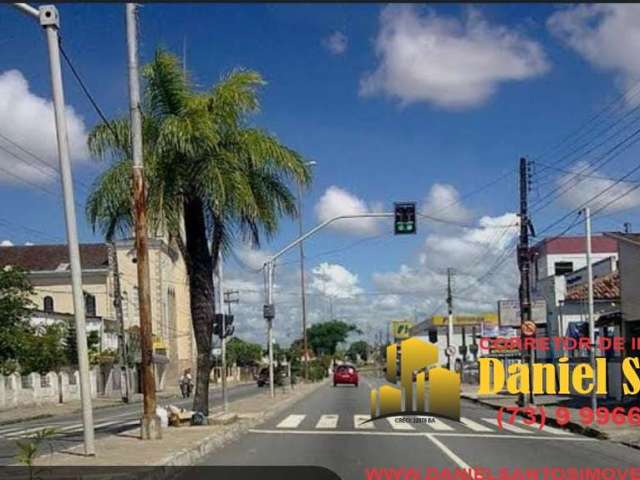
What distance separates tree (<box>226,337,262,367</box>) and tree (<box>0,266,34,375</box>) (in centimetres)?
9207

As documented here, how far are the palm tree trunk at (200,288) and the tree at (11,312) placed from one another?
48.4ft

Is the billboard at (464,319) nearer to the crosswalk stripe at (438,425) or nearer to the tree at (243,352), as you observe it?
the tree at (243,352)

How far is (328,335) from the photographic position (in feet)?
522

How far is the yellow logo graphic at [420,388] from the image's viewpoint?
27750 millimetres

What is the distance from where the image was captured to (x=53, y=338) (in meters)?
46.2

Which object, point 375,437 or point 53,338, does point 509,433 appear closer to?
point 375,437

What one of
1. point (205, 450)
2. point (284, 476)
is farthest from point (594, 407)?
point (284, 476)

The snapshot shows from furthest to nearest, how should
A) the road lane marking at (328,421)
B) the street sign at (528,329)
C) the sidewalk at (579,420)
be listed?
the street sign at (528,329)
the road lane marking at (328,421)
the sidewalk at (579,420)

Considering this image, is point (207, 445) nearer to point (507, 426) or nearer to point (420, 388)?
point (507, 426)

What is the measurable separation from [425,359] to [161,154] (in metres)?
12.2

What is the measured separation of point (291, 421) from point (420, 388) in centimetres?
612

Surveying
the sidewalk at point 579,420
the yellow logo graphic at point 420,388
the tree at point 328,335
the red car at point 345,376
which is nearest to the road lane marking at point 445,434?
the sidewalk at point 579,420

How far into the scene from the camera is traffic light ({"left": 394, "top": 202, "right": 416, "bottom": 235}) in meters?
27.6

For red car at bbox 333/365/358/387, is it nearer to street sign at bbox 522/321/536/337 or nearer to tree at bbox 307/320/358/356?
street sign at bbox 522/321/536/337
